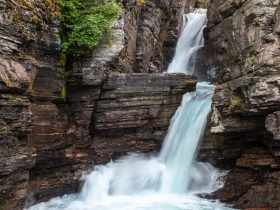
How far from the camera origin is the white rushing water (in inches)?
Result: 495

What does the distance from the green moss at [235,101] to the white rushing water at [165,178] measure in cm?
144

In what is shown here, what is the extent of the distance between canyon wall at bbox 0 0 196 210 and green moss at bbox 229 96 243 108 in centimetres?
265

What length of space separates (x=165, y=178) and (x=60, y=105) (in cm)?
473

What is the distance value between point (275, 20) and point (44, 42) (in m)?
8.31

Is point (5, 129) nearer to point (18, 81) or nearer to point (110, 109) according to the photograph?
point (18, 81)

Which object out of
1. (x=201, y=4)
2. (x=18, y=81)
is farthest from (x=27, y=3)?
(x=201, y=4)

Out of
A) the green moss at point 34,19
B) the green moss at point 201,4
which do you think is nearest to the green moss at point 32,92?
the green moss at point 34,19

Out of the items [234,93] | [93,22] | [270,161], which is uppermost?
[93,22]

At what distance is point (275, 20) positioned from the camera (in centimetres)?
1368

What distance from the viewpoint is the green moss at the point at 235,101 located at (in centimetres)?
1280

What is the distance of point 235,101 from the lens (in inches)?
509

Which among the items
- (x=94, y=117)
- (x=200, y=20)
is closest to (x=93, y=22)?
(x=94, y=117)

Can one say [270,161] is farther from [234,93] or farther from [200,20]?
[200,20]

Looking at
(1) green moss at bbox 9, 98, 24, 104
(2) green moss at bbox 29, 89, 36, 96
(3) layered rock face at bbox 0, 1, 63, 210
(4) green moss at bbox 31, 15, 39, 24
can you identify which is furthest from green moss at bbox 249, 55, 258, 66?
(1) green moss at bbox 9, 98, 24, 104
